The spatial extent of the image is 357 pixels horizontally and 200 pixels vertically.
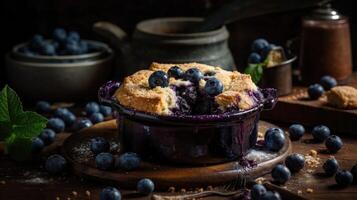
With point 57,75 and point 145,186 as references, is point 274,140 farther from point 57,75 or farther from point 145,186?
point 57,75

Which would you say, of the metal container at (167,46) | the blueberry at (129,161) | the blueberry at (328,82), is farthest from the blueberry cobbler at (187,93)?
the blueberry at (328,82)

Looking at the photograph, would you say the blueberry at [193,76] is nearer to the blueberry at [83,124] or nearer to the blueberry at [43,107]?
the blueberry at [83,124]

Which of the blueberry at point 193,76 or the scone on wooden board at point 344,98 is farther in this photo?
the scone on wooden board at point 344,98

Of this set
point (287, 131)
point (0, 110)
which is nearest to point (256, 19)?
point (287, 131)

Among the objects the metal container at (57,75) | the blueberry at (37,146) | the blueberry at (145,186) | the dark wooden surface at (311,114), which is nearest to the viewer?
the blueberry at (145,186)

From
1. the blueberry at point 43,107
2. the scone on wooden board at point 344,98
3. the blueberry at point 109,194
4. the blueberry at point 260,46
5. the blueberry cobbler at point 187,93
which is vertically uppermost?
the blueberry cobbler at point 187,93

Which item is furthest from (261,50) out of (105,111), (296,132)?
(105,111)
